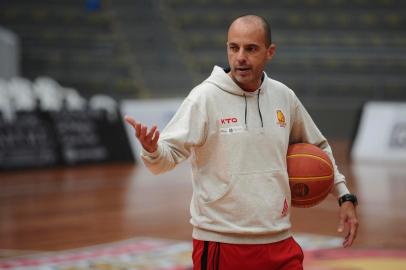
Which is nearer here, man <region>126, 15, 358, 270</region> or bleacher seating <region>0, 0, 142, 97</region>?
man <region>126, 15, 358, 270</region>

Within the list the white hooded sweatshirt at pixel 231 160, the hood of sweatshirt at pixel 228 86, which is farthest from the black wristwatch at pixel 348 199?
the hood of sweatshirt at pixel 228 86

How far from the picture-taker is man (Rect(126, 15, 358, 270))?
3.38m

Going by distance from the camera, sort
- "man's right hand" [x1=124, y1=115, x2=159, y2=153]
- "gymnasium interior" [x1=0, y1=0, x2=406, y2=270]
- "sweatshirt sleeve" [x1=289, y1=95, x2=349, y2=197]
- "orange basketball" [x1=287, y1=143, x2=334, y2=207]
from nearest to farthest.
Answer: "man's right hand" [x1=124, y1=115, x2=159, y2=153], "orange basketball" [x1=287, y1=143, x2=334, y2=207], "sweatshirt sleeve" [x1=289, y1=95, x2=349, y2=197], "gymnasium interior" [x1=0, y1=0, x2=406, y2=270]

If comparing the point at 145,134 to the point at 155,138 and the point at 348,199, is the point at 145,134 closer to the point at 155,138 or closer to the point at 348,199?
the point at 155,138

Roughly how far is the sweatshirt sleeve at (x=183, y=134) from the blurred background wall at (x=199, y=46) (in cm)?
1693

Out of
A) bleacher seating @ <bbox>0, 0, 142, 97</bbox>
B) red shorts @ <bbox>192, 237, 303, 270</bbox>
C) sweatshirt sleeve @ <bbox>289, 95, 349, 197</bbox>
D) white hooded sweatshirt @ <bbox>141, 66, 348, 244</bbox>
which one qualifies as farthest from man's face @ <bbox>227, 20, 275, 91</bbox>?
bleacher seating @ <bbox>0, 0, 142, 97</bbox>

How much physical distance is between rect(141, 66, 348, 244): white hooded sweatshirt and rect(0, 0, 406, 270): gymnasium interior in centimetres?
241

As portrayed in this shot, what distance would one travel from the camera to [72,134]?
1364 cm

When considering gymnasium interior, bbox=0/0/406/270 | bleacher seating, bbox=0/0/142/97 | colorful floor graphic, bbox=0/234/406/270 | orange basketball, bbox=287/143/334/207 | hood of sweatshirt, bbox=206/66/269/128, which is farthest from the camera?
bleacher seating, bbox=0/0/142/97

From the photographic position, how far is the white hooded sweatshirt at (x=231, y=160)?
338cm

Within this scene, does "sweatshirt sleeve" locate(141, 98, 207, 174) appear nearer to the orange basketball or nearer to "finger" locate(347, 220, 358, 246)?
the orange basketball

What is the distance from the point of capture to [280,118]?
11.6 ft

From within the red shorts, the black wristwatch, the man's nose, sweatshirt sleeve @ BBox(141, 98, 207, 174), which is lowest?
the red shorts

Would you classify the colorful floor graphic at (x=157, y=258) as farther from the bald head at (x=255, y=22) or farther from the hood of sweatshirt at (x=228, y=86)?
the bald head at (x=255, y=22)
